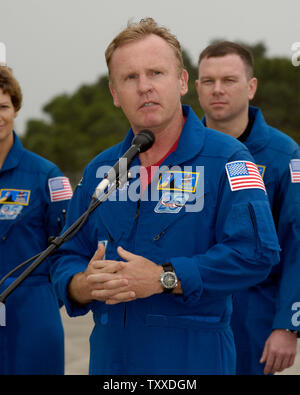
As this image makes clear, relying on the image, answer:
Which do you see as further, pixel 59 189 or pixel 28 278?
pixel 59 189

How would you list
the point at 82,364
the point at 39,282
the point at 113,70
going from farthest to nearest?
1. the point at 82,364
2. the point at 39,282
3. the point at 113,70

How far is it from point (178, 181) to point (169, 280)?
416 mm

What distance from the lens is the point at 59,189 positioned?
3596 mm

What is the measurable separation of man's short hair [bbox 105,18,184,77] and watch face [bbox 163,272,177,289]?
0.90 meters

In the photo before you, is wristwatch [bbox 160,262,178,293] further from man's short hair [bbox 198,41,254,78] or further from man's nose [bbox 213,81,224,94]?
man's short hair [bbox 198,41,254,78]

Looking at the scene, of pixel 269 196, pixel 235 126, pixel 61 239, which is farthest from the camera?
pixel 235 126

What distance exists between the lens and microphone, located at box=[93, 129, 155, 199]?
1875mm

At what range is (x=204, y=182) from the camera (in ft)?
7.14

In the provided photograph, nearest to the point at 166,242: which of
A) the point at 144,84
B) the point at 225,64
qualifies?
the point at 144,84

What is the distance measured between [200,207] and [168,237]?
0.54ft

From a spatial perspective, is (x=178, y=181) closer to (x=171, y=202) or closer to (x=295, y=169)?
(x=171, y=202)

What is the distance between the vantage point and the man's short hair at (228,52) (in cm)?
353
